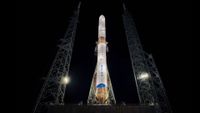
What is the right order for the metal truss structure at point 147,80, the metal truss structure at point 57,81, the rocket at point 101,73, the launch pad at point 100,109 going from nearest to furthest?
the launch pad at point 100,109, the metal truss structure at point 57,81, the metal truss structure at point 147,80, the rocket at point 101,73

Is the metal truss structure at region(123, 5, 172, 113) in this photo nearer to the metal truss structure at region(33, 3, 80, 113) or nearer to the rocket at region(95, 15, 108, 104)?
the rocket at region(95, 15, 108, 104)

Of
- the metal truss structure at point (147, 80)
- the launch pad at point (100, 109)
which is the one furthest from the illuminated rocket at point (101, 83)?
the metal truss structure at point (147, 80)

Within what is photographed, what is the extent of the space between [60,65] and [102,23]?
16823 mm

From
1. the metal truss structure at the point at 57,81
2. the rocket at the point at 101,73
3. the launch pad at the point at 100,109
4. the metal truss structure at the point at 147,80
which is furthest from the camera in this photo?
the rocket at the point at 101,73

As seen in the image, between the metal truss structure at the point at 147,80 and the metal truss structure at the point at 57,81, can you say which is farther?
the metal truss structure at the point at 147,80

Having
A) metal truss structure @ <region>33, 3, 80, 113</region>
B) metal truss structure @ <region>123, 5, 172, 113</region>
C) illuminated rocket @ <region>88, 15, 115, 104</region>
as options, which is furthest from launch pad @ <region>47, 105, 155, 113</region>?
illuminated rocket @ <region>88, 15, 115, 104</region>

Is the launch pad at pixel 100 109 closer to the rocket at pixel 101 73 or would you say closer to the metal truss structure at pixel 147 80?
the metal truss structure at pixel 147 80

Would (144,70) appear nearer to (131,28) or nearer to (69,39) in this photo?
(131,28)

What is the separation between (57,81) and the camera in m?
22.8

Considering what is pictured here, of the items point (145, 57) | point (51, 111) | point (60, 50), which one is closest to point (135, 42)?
point (145, 57)

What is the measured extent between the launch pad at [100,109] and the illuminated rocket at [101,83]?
416 centimetres

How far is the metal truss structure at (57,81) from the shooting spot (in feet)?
67.3

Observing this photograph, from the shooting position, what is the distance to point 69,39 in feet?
90.4

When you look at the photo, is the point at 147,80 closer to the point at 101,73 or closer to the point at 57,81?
the point at 101,73
